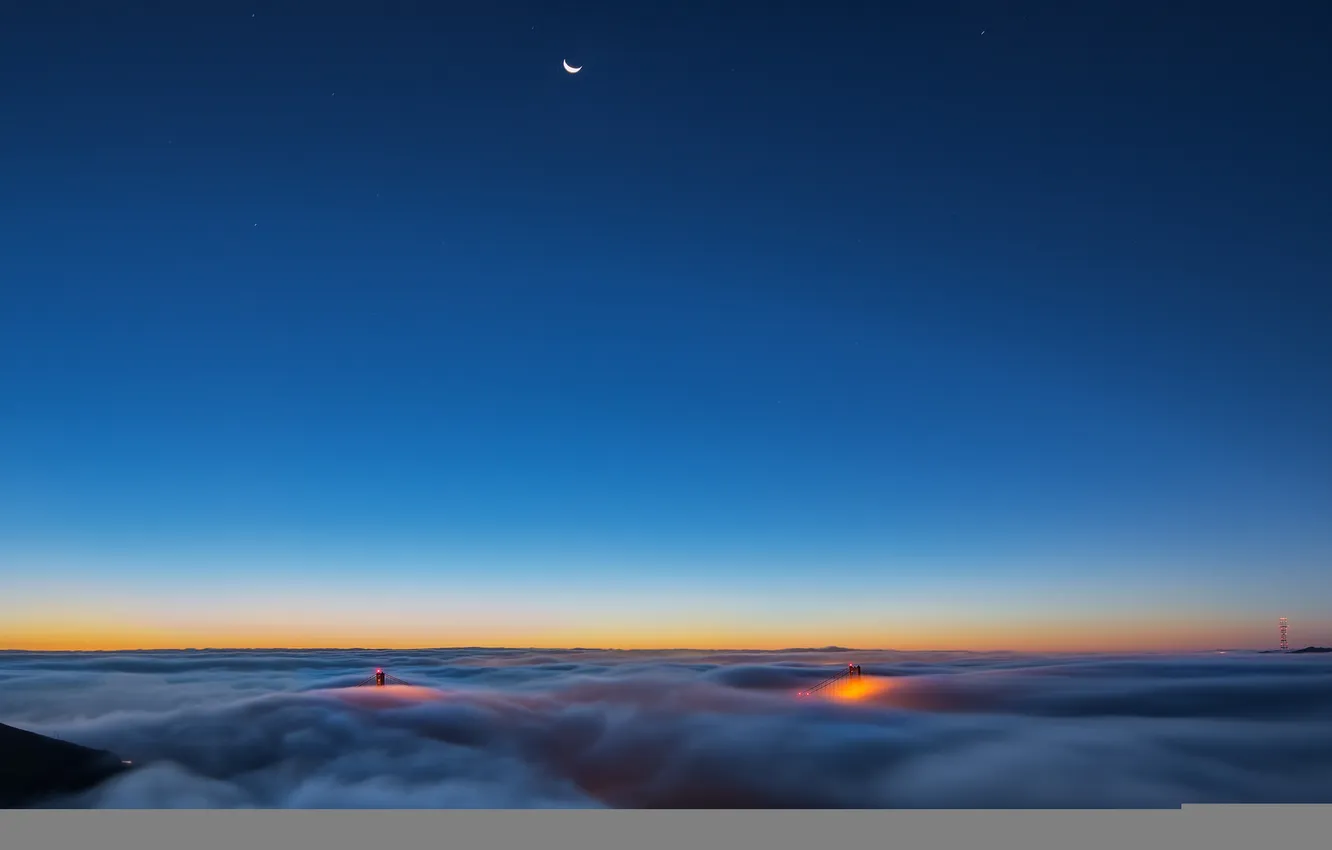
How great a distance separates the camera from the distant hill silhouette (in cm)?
1398

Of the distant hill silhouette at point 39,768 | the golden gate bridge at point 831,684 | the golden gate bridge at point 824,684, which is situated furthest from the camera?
the golden gate bridge at point 824,684

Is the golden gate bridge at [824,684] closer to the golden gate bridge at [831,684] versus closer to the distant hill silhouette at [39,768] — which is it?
the golden gate bridge at [831,684]

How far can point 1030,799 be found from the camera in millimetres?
20875

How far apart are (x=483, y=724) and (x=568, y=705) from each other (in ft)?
31.9

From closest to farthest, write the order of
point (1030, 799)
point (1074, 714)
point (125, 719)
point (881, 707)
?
point (1030, 799) → point (125, 719) → point (1074, 714) → point (881, 707)

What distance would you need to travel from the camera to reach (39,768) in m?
14.7

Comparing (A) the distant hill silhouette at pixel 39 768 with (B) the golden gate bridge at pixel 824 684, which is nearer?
(A) the distant hill silhouette at pixel 39 768

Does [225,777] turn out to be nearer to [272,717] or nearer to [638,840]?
[272,717]

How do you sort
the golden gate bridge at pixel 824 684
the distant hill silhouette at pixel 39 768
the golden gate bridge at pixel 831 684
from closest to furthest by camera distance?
1. the distant hill silhouette at pixel 39 768
2. the golden gate bridge at pixel 831 684
3. the golden gate bridge at pixel 824 684

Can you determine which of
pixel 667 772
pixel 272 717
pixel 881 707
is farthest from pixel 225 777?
pixel 881 707

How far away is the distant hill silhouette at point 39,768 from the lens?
551 inches

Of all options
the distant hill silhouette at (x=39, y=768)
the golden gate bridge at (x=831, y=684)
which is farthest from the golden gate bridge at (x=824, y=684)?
the distant hill silhouette at (x=39, y=768)

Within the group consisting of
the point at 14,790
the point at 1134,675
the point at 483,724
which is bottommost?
the point at 1134,675

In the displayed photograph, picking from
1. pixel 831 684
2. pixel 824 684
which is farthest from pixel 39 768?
pixel 831 684
